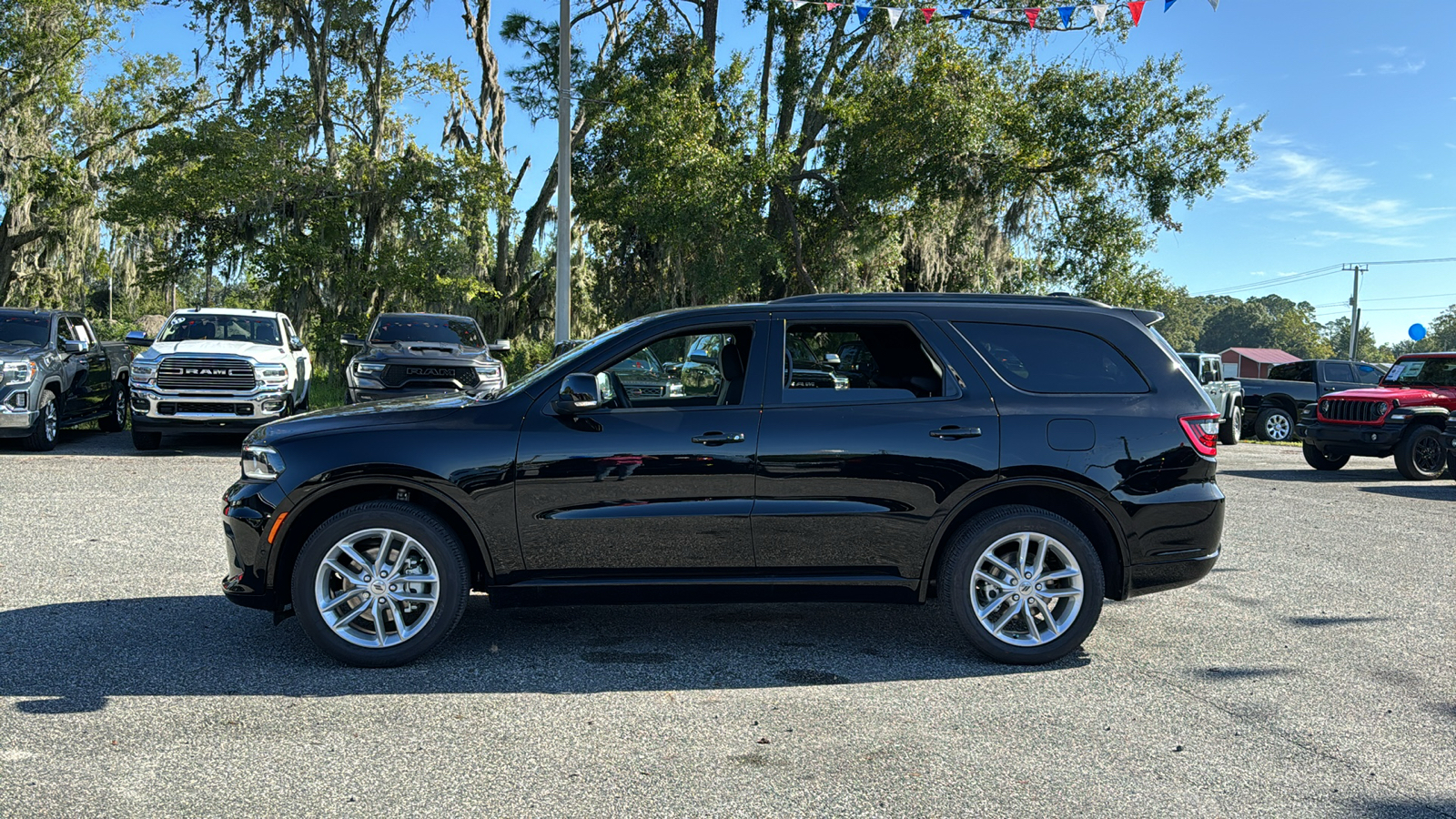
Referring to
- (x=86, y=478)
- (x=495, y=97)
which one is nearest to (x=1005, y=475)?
(x=86, y=478)

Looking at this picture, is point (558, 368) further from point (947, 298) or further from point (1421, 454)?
point (1421, 454)

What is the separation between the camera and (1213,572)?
720cm

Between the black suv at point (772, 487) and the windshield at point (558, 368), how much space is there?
0.02m

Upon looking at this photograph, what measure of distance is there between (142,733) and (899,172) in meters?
20.0

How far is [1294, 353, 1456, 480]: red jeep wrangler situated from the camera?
46.5 ft

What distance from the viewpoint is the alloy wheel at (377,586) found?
479cm

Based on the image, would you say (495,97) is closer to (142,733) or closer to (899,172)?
(899,172)

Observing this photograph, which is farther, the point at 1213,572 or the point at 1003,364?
the point at 1213,572

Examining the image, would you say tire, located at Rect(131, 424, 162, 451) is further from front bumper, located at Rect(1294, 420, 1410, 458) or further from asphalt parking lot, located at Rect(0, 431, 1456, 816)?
front bumper, located at Rect(1294, 420, 1410, 458)

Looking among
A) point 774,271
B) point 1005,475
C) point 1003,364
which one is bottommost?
point 1005,475

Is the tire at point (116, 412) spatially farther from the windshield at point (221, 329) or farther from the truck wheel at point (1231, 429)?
the truck wheel at point (1231, 429)

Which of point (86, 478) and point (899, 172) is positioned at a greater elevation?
point (899, 172)

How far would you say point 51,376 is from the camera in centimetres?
1295

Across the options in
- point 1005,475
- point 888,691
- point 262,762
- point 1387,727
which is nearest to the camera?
point 262,762
